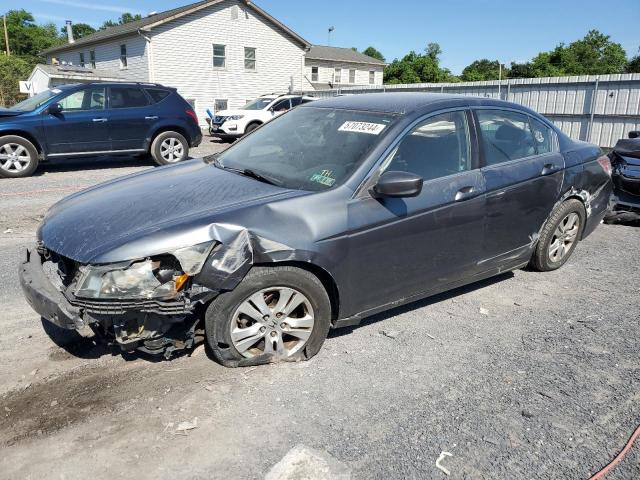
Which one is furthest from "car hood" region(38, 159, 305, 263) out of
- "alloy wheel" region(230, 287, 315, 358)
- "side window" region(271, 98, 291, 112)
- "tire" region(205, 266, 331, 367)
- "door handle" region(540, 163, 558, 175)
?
"side window" region(271, 98, 291, 112)

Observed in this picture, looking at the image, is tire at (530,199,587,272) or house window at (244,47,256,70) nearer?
tire at (530,199,587,272)

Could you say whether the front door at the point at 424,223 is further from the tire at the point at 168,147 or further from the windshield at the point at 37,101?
the windshield at the point at 37,101

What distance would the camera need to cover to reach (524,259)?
183 inches

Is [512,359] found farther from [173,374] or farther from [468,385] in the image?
[173,374]

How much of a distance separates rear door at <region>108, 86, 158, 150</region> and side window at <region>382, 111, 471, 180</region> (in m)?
8.84

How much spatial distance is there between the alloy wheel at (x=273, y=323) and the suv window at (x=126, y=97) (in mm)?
9386

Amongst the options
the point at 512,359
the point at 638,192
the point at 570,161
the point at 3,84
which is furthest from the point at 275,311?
the point at 3,84

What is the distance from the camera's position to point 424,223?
3.64 m

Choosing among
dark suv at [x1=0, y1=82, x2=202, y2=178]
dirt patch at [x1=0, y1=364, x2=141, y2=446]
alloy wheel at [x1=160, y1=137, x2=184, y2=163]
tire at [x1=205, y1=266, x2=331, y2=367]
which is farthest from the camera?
alloy wheel at [x1=160, y1=137, x2=184, y2=163]

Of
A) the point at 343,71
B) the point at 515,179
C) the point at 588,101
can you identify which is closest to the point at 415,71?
the point at 343,71

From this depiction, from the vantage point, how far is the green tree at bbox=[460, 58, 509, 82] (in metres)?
64.8

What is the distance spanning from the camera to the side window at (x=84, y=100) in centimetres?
1054

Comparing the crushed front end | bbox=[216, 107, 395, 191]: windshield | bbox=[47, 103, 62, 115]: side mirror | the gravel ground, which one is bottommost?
the gravel ground

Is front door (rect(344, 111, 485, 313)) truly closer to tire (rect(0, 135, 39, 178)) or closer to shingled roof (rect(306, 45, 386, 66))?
tire (rect(0, 135, 39, 178))
